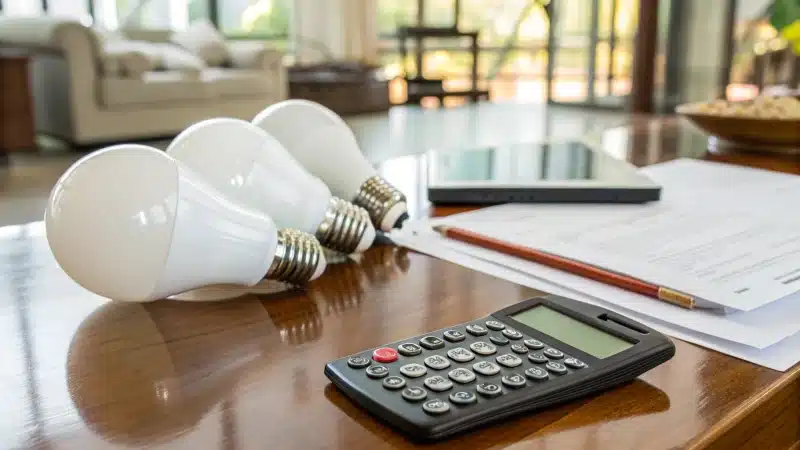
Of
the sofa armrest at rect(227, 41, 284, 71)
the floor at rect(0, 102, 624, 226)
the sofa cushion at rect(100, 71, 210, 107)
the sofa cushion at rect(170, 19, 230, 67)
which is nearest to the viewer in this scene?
the floor at rect(0, 102, 624, 226)

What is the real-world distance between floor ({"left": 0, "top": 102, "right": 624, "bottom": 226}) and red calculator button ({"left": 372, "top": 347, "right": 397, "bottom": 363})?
7.55 feet

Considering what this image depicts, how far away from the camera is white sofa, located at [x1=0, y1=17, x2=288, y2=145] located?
150 inches

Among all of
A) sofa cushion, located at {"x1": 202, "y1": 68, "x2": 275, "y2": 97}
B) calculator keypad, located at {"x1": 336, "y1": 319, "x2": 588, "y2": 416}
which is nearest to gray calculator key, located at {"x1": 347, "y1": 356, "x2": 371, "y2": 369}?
calculator keypad, located at {"x1": 336, "y1": 319, "x2": 588, "y2": 416}

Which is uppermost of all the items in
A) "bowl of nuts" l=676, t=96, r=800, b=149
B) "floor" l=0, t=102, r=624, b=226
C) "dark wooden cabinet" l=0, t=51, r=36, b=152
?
"bowl of nuts" l=676, t=96, r=800, b=149

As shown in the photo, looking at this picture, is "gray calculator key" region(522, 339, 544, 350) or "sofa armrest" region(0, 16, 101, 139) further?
"sofa armrest" region(0, 16, 101, 139)

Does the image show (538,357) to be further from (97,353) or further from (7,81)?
(7,81)

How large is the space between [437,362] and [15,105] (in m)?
3.68

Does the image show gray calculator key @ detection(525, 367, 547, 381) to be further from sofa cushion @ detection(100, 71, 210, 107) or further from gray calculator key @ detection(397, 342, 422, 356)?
sofa cushion @ detection(100, 71, 210, 107)

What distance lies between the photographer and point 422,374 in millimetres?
358

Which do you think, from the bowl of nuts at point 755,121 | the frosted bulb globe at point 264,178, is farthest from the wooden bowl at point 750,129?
the frosted bulb globe at point 264,178

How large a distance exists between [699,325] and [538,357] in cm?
14

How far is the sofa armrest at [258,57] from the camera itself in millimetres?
4688

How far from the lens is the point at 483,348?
1.27 feet

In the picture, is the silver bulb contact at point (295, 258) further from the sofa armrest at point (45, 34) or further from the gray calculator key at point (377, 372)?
the sofa armrest at point (45, 34)
